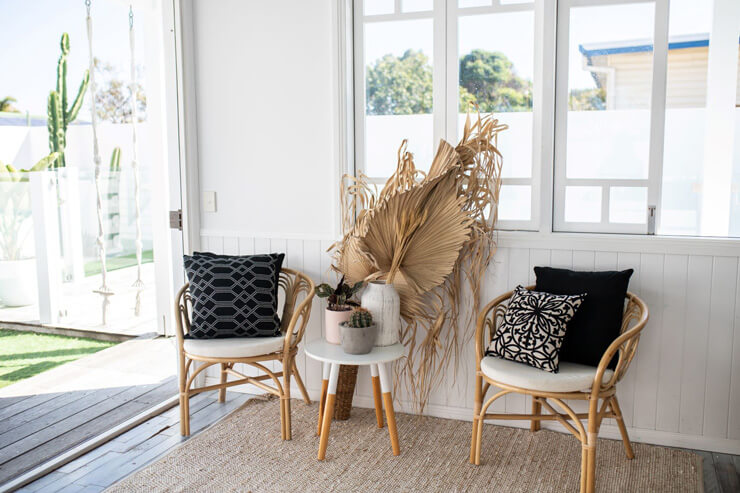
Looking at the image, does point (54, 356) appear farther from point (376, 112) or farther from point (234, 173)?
point (376, 112)

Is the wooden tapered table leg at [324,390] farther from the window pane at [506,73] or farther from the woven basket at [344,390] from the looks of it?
the window pane at [506,73]

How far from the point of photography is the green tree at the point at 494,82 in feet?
9.80

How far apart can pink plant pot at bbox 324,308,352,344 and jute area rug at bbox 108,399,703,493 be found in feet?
1.52

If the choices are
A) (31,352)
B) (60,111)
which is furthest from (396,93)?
(31,352)

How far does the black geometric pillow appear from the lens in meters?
2.91

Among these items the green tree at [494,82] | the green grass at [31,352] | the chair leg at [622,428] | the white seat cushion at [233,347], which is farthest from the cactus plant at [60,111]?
the chair leg at [622,428]

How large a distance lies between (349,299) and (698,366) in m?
1.56

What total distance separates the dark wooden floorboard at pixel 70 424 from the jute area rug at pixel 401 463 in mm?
499

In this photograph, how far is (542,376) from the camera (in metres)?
2.44

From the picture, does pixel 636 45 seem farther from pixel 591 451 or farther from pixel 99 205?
pixel 99 205

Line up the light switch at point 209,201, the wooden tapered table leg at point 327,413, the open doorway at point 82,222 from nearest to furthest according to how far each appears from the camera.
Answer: the open doorway at point 82,222
the wooden tapered table leg at point 327,413
the light switch at point 209,201

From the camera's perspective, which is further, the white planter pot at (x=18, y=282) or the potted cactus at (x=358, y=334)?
the potted cactus at (x=358, y=334)

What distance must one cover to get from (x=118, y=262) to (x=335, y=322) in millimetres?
1528

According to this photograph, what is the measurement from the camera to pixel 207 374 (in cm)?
362
